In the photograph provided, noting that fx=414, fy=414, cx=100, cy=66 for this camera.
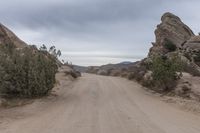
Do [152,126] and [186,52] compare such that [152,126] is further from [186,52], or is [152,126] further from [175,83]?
[186,52]

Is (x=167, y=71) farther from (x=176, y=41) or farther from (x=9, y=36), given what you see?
(x=9, y=36)

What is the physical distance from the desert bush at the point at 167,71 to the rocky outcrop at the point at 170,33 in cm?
1725

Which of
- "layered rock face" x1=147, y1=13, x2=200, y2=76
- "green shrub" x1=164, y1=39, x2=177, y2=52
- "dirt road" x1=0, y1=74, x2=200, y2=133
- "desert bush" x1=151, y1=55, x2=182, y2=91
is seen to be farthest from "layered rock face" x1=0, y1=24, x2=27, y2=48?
"dirt road" x1=0, y1=74, x2=200, y2=133

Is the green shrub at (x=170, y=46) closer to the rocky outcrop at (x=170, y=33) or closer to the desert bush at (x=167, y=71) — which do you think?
the rocky outcrop at (x=170, y=33)

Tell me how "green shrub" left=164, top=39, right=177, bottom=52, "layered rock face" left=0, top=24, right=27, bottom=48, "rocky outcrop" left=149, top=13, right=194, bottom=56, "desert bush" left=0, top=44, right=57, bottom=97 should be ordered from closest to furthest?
1. "desert bush" left=0, top=44, right=57, bottom=97
2. "layered rock face" left=0, top=24, right=27, bottom=48
3. "green shrub" left=164, top=39, right=177, bottom=52
4. "rocky outcrop" left=149, top=13, right=194, bottom=56

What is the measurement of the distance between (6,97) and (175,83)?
11.9m

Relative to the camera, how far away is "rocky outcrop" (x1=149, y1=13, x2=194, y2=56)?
4888 cm

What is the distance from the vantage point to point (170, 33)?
5162cm

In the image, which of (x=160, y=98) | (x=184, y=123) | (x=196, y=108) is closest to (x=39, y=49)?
(x=160, y=98)

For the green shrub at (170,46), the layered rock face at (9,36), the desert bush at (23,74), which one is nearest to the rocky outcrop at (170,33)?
the green shrub at (170,46)

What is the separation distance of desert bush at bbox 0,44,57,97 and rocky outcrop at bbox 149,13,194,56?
24.4m

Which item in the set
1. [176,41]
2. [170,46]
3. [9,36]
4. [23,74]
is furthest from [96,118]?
[176,41]

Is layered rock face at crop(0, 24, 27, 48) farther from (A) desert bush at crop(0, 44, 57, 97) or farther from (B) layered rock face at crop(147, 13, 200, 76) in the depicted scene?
(A) desert bush at crop(0, 44, 57, 97)

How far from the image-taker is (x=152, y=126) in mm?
14031
